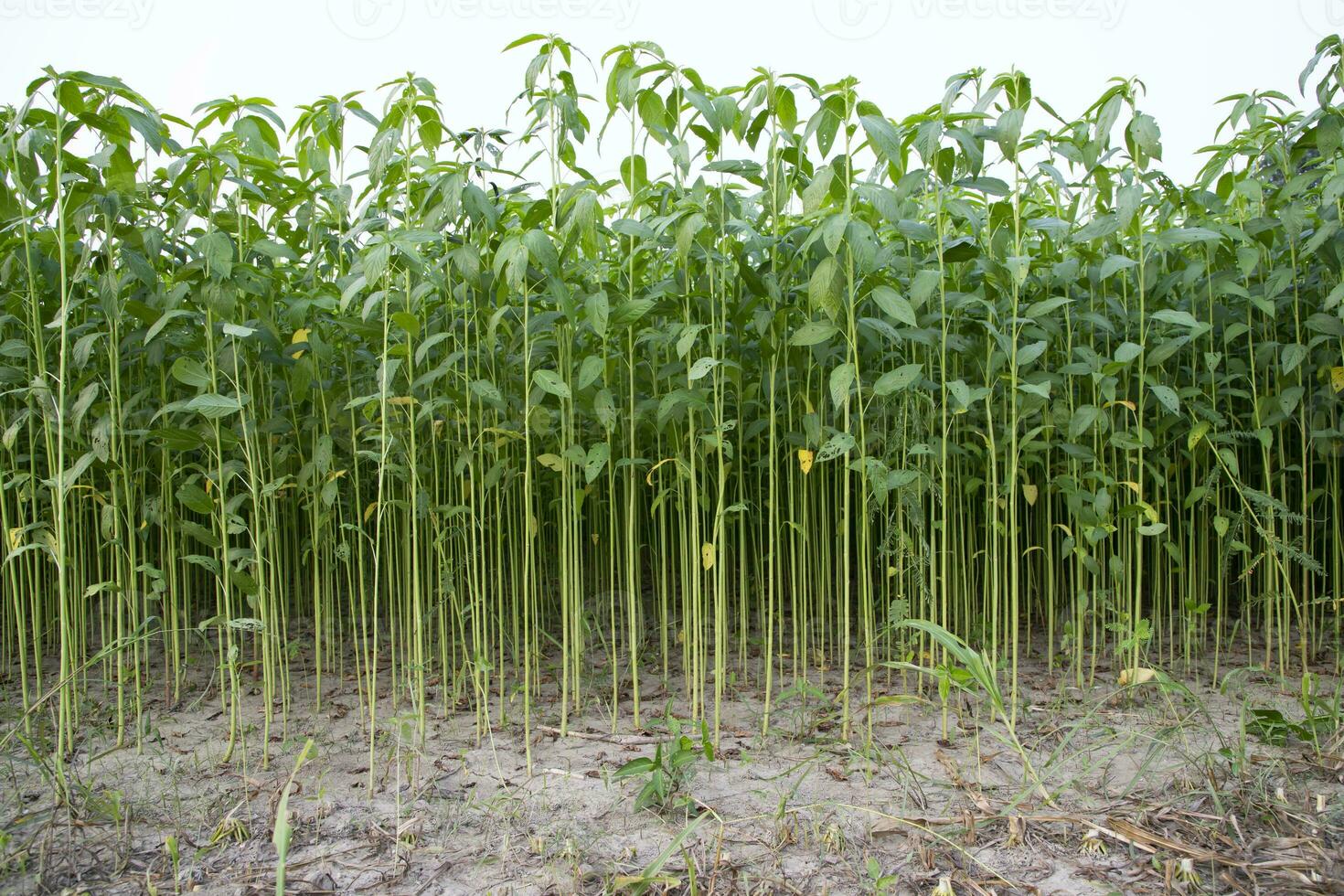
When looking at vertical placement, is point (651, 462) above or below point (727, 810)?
above

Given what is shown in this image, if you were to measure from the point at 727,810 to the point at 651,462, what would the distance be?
105cm

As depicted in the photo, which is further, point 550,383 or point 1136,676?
point 1136,676

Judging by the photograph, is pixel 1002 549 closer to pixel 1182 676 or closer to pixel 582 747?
pixel 1182 676

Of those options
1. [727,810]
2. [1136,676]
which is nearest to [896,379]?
[727,810]

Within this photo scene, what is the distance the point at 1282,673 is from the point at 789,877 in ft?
7.31

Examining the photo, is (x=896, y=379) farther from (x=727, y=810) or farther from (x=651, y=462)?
(x=727, y=810)

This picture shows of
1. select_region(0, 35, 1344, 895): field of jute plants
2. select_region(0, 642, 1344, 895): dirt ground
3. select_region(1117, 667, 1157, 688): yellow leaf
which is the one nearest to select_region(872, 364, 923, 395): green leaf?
select_region(0, 35, 1344, 895): field of jute plants

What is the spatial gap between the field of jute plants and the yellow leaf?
17mm

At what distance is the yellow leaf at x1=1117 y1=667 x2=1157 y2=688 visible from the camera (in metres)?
2.57

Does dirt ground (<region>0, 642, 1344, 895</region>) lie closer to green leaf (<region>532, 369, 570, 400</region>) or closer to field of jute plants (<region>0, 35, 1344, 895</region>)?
field of jute plants (<region>0, 35, 1344, 895</region>)

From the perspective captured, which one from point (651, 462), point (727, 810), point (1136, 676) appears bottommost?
point (727, 810)

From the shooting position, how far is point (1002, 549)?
11.6 ft

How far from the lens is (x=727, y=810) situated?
7.27 ft

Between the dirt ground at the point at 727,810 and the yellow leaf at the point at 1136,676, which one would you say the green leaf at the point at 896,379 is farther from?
the yellow leaf at the point at 1136,676
